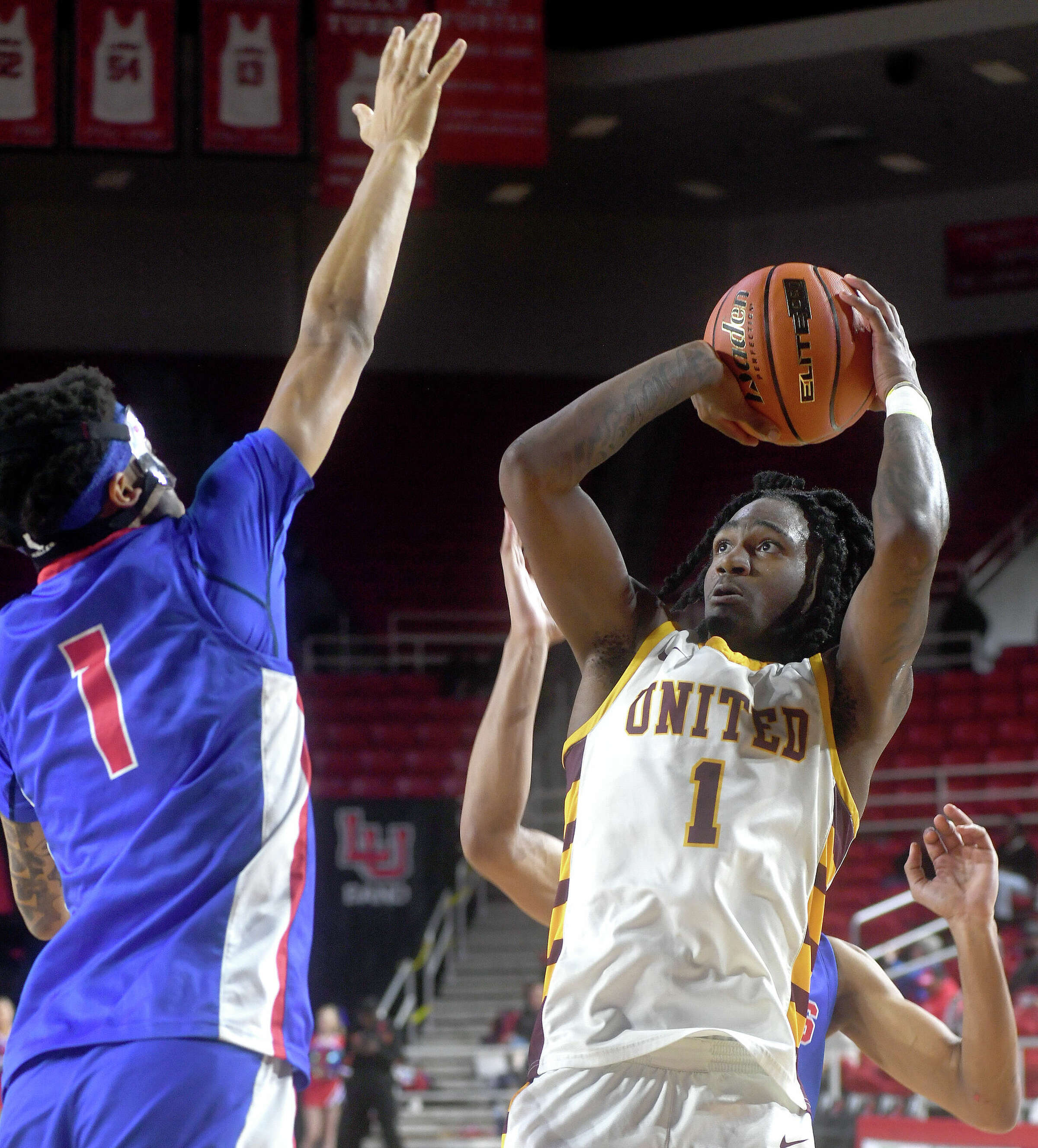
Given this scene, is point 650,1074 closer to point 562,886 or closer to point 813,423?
point 562,886

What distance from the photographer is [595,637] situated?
2.87m

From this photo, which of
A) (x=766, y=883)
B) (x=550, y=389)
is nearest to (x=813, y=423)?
(x=766, y=883)

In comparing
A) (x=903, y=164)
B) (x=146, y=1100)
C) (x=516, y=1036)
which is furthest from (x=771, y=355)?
(x=903, y=164)

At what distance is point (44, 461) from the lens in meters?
2.27

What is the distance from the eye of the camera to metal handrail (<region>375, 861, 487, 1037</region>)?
39.0 feet

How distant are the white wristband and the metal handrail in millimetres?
9269

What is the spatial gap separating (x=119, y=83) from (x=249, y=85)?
1.02m

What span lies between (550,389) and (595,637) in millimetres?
15099

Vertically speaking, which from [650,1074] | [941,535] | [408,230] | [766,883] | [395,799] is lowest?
[395,799]

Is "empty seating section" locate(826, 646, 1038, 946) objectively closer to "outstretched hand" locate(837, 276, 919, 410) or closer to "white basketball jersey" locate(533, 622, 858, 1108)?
"outstretched hand" locate(837, 276, 919, 410)

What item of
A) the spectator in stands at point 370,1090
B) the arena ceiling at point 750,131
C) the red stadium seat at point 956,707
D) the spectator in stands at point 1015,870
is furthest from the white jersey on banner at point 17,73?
the spectator in stands at point 1015,870

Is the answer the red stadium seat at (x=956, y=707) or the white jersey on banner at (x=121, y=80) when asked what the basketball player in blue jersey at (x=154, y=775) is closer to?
the white jersey on banner at (x=121, y=80)

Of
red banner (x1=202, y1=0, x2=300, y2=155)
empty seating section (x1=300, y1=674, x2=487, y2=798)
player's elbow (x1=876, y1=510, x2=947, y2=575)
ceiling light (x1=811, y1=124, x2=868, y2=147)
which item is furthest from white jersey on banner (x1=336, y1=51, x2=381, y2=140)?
player's elbow (x1=876, y1=510, x2=947, y2=575)

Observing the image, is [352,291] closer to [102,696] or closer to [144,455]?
[144,455]
